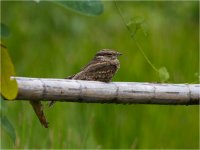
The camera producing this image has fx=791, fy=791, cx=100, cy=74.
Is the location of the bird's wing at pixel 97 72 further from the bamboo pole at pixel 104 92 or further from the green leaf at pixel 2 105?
the green leaf at pixel 2 105

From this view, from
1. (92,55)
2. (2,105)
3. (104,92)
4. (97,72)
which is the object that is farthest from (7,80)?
(92,55)

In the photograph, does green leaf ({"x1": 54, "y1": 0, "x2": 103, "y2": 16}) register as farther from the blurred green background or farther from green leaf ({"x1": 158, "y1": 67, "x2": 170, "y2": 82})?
the blurred green background

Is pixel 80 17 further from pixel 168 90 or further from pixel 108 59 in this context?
pixel 168 90

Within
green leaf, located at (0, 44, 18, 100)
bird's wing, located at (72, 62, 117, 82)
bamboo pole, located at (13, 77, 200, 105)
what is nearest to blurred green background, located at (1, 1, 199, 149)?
bird's wing, located at (72, 62, 117, 82)

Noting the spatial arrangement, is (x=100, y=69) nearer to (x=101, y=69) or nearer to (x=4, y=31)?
(x=101, y=69)

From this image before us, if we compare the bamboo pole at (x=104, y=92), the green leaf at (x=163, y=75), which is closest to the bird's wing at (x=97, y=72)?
the green leaf at (x=163, y=75)

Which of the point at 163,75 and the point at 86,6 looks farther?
the point at 163,75

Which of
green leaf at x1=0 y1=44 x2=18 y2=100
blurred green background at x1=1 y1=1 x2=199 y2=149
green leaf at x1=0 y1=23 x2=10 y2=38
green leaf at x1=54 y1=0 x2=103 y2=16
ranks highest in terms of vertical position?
blurred green background at x1=1 y1=1 x2=199 y2=149
